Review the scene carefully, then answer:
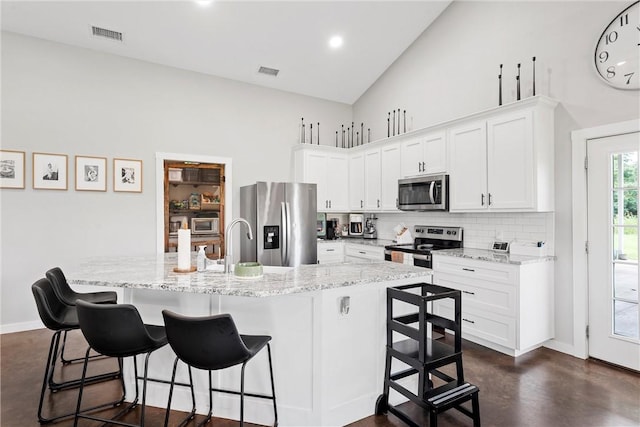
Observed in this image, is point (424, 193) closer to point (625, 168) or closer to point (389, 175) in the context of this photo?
point (389, 175)

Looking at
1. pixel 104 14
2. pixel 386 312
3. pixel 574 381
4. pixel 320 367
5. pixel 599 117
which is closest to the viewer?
pixel 320 367

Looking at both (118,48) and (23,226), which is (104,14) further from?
(23,226)

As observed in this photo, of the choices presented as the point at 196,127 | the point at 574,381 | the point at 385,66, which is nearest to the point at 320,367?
the point at 574,381

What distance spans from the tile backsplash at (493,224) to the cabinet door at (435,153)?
679mm

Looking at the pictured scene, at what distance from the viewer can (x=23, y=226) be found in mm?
3848

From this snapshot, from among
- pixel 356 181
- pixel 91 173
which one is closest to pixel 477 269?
pixel 356 181

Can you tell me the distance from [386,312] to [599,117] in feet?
8.80

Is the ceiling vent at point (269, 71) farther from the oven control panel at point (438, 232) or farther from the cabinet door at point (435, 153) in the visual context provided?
the oven control panel at point (438, 232)

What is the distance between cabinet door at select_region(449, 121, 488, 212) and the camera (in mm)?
3682

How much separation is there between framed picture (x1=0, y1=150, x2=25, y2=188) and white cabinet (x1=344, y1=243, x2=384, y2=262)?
4177 millimetres

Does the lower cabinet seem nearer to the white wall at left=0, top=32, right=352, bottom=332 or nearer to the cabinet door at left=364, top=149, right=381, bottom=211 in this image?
the cabinet door at left=364, top=149, right=381, bottom=211

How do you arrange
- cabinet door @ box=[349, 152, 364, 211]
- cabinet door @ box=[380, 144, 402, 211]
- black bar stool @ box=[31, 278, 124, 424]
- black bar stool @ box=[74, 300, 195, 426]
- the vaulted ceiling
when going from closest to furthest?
black bar stool @ box=[74, 300, 195, 426]
black bar stool @ box=[31, 278, 124, 424]
the vaulted ceiling
cabinet door @ box=[380, 144, 402, 211]
cabinet door @ box=[349, 152, 364, 211]

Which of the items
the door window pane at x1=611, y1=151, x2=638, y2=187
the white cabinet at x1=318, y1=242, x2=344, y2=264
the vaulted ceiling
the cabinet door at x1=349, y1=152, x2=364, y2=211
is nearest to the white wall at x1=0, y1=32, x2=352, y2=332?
the vaulted ceiling

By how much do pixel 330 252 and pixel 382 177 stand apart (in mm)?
1397
